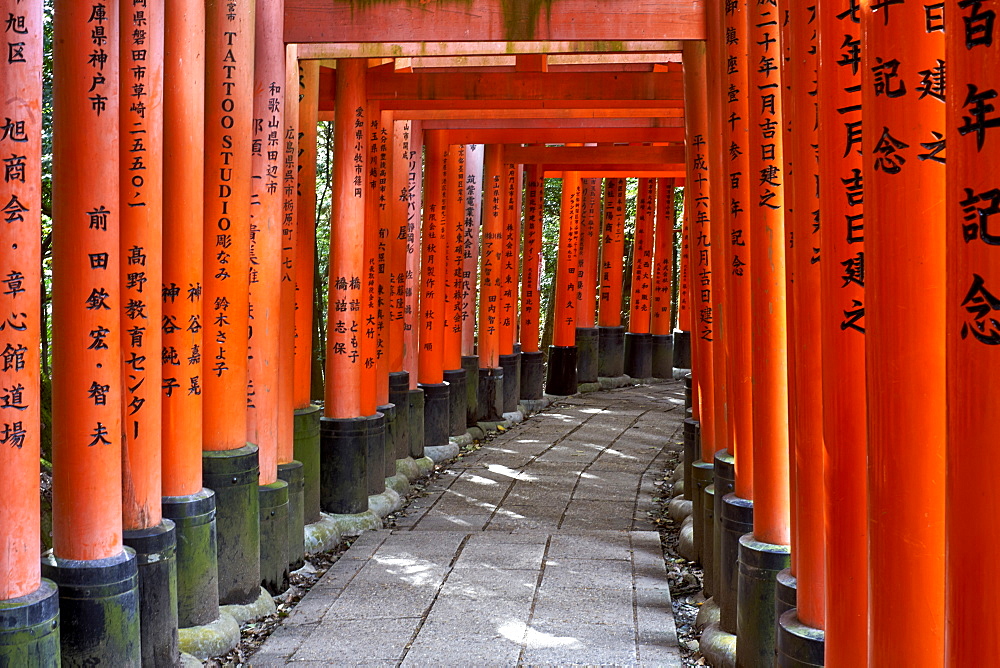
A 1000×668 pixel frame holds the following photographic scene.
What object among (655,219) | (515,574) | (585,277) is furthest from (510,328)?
(515,574)

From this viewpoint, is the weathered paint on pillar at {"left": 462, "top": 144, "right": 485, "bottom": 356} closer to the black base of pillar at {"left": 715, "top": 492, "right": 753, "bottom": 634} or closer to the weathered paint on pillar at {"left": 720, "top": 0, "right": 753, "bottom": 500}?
the weathered paint on pillar at {"left": 720, "top": 0, "right": 753, "bottom": 500}

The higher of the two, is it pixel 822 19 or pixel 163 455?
pixel 822 19

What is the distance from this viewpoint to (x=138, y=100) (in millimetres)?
4512

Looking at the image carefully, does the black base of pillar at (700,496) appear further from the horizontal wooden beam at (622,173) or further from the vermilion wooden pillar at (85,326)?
the horizontal wooden beam at (622,173)

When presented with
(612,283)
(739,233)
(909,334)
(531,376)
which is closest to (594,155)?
(531,376)

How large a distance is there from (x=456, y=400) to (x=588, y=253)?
4948mm

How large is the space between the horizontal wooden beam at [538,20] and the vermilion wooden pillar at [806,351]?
237 cm

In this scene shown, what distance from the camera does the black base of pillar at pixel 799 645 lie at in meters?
3.50

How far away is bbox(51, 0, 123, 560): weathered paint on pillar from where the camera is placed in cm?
412

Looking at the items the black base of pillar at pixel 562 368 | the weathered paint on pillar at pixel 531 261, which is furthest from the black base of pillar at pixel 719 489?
the black base of pillar at pixel 562 368

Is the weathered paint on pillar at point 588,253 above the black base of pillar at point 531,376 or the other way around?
above

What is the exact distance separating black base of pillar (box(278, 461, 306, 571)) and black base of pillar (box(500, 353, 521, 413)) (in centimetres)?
651

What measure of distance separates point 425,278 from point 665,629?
599cm

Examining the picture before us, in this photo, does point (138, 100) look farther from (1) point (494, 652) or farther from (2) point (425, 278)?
(2) point (425, 278)
